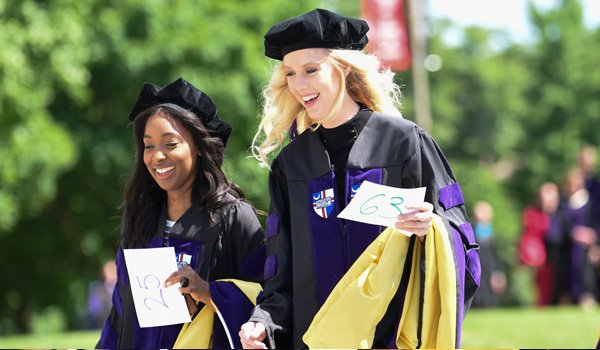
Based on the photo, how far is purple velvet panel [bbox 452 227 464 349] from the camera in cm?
259

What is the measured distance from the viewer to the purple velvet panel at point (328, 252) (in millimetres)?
2867

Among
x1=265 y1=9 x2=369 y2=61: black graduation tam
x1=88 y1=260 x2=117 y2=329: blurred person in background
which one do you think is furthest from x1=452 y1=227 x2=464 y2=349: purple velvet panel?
x1=88 y1=260 x2=117 y2=329: blurred person in background

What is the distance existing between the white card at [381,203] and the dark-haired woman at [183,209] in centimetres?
84

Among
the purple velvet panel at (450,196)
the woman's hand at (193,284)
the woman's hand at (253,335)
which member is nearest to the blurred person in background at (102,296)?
the woman's hand at (193,284)

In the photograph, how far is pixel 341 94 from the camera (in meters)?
3.00

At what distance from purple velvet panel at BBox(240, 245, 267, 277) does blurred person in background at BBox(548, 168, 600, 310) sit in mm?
7361

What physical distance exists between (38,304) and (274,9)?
9.49 meters

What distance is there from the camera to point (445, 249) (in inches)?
102

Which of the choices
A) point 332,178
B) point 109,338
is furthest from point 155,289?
point 332,178

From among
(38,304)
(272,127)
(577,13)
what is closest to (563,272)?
(272,127)

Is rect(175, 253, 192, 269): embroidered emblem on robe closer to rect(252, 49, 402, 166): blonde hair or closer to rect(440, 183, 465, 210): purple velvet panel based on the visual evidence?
rect(252, 49, 402, 166): blonde hair

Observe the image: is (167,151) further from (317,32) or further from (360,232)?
(360,232)

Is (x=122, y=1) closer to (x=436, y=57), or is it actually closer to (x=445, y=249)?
(x=445, y=249)

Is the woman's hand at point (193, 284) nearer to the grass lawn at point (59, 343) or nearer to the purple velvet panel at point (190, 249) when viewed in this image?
the purple velvet panel at point (190, 249)
